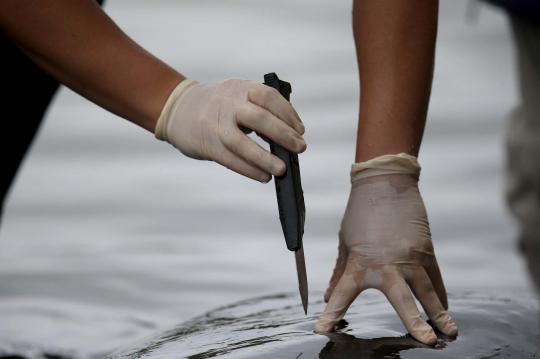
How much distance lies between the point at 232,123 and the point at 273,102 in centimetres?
10

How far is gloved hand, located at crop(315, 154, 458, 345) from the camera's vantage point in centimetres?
228

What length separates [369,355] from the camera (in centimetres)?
203

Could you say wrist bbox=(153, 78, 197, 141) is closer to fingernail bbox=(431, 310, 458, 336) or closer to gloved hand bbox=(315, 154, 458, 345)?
gloved hand bbox=(315, 154, 458, 345)

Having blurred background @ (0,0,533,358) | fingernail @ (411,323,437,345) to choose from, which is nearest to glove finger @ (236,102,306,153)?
fingernail @ (411,323,437,345)

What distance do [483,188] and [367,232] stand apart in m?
3.53

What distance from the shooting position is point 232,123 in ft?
7.39

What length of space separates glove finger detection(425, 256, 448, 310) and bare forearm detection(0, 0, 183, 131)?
0.72 metres

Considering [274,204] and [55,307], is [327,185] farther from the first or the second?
[55,307]

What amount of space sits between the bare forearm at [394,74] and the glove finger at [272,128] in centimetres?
29

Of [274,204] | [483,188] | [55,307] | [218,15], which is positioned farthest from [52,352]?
[218,15]

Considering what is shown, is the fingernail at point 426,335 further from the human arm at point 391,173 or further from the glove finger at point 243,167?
Result: the glove finger at point 243,167

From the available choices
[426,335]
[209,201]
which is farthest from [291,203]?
[209,201]

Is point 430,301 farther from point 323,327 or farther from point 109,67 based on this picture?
point 109,67

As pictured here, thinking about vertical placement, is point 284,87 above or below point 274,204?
below
